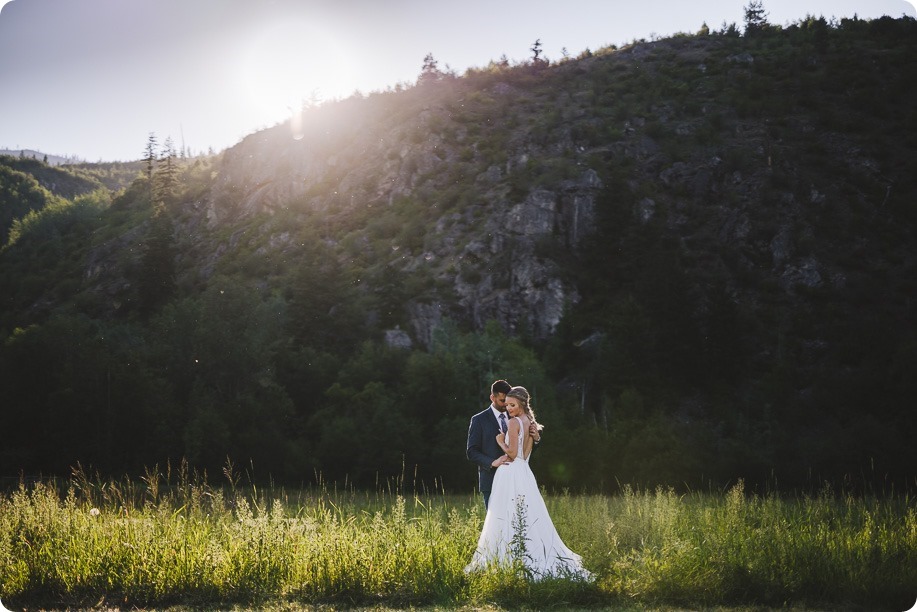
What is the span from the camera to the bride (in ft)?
32.0

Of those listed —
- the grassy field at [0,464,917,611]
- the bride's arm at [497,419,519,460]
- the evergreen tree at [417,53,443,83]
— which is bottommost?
the grassy field at [0,464,917,611]

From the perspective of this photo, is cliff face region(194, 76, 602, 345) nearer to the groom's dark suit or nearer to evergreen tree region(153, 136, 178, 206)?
evergreen tree region(153, 136, 178, 206)

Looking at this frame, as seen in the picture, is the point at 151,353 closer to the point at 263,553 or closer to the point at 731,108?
the point at 263,553

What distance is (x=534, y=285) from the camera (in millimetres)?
50625

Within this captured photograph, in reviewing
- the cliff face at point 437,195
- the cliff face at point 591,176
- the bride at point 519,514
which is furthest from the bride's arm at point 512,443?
the cliff face at point 437,195

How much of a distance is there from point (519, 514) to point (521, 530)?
22cm

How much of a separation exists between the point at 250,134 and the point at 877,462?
78.3 metres

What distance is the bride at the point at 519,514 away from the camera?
9.75m

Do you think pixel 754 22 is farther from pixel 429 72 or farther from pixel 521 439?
pixel 521 439

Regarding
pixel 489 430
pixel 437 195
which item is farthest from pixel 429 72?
pixel 489 430

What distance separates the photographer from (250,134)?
8800 centimetres

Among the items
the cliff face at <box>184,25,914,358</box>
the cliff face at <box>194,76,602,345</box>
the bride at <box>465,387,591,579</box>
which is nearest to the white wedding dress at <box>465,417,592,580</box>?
the bride at <box>465,387,591,579</box>

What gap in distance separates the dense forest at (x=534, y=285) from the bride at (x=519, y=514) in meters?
8.46

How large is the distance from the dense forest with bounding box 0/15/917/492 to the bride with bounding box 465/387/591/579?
846 centimetres
